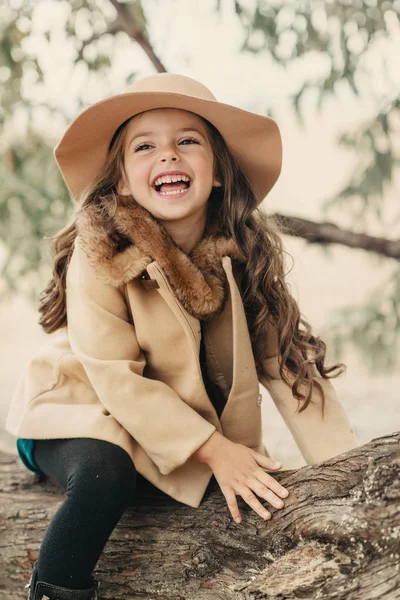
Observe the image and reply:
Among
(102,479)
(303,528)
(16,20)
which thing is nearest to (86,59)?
(16,20)

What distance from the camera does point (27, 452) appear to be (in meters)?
2.32

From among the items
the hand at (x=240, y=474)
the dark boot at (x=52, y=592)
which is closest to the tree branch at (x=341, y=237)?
the hand at (x=240, y=474)

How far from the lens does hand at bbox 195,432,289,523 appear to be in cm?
187

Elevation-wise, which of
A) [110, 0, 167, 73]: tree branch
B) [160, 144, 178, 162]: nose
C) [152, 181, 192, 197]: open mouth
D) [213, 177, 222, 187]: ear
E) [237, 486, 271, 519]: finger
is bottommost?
[237, 486, 271, 519]: finger

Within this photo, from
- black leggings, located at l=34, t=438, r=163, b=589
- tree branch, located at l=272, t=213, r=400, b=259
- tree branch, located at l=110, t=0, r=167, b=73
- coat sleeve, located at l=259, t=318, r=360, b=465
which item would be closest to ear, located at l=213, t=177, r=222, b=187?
coat sleeve, located at l=259, t=318, r=360, b=465

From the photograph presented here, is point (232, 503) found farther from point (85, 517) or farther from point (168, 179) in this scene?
point (168, 179)

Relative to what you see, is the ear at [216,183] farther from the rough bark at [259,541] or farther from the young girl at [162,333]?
the rough bark at [259,541]

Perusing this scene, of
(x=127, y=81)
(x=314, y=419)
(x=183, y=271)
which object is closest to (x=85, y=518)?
(x=183, y=271)

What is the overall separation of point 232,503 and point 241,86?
9.21ft

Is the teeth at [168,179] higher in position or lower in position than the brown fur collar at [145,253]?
higher

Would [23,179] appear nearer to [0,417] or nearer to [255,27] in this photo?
[255,27]

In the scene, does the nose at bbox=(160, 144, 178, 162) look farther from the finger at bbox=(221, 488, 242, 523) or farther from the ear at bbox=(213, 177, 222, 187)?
the finger at bbox=(221, 488, 242, 523)

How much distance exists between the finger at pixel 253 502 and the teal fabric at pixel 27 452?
2.60ft

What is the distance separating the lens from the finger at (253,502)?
6.04 ft
